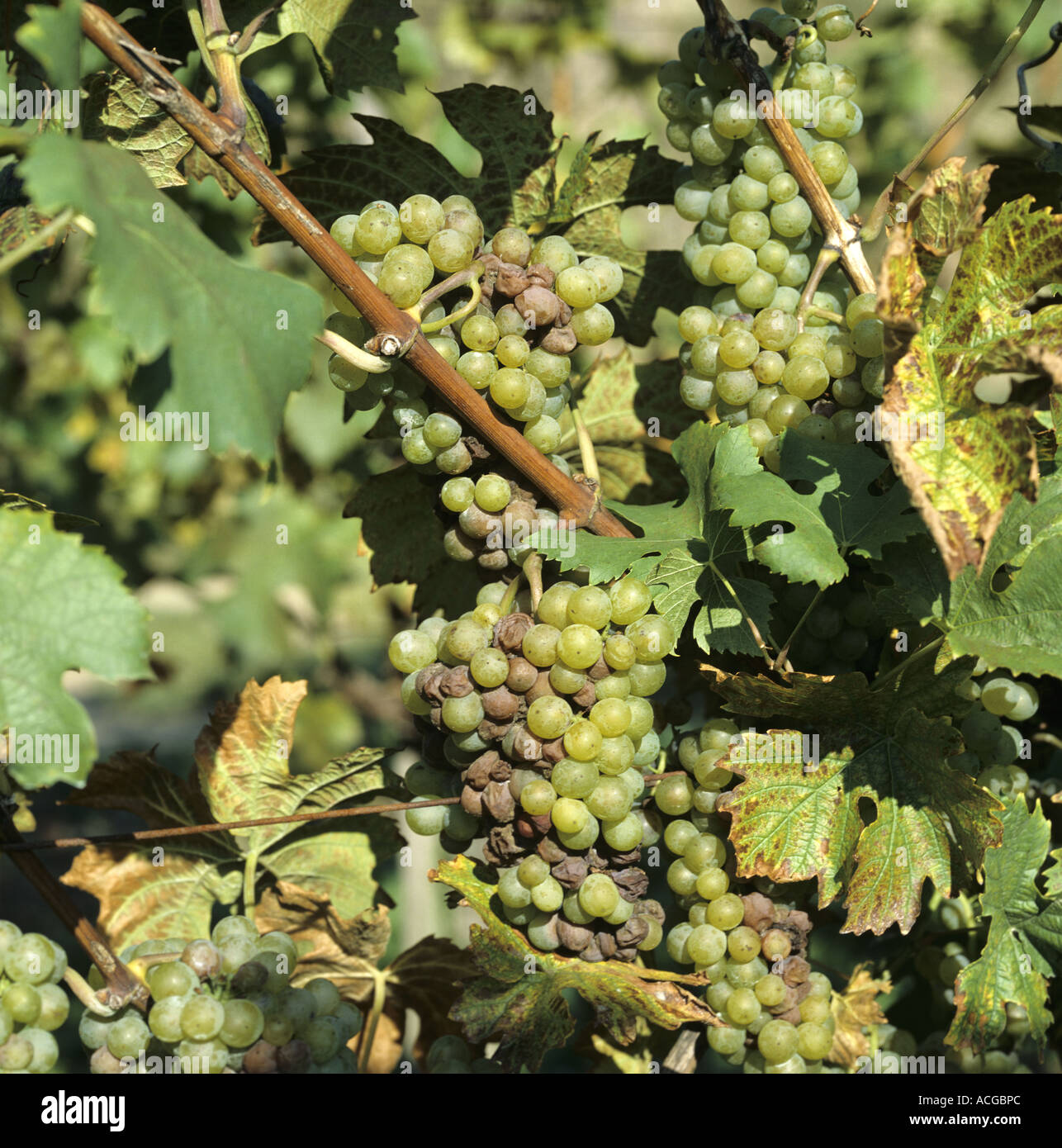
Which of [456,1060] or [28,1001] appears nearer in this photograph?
[28,1001]

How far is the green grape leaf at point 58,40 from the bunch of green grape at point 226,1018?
645mm

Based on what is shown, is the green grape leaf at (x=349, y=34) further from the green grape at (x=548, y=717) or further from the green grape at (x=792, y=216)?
the green grape at (x=548, y=717)

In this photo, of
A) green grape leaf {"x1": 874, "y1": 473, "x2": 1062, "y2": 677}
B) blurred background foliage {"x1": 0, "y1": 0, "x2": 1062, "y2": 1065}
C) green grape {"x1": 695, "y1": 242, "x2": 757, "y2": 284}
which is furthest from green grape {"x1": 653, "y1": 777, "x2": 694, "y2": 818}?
blurred background foliage {"x1": 0, "y1": 0, "x2": 1062, "y2": 1065}

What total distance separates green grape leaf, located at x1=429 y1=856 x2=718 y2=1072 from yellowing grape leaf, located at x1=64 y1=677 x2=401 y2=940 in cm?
21

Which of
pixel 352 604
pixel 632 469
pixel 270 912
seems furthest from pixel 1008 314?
pixel 352 604

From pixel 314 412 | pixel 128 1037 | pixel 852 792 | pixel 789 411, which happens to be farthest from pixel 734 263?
pixel 314 412

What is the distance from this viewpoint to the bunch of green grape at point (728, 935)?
0.87 metres

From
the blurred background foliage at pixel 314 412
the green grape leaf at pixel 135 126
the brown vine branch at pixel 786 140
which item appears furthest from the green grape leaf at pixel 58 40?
the blurred background foliage at pixel 314 412

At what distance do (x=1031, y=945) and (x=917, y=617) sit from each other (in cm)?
32

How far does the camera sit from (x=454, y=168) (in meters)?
0.98

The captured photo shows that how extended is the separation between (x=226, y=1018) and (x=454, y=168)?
0.75 m

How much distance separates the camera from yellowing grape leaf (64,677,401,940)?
3.28 ft

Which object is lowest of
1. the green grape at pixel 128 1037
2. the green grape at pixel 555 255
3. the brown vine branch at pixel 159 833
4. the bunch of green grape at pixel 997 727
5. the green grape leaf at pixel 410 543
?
the green grape at pixel 128 1037

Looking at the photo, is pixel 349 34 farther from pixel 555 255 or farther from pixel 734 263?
pixel 734 263
